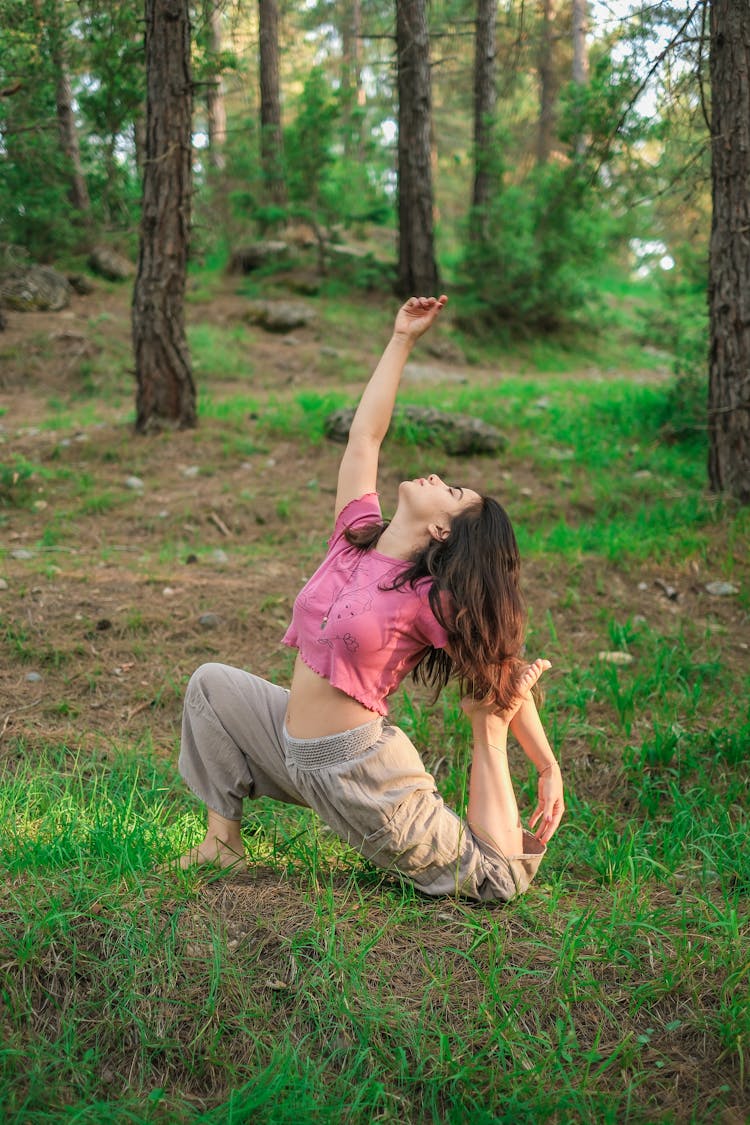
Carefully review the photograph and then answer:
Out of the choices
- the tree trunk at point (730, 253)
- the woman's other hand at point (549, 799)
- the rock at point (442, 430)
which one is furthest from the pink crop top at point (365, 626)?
the rock at point (442, 430)

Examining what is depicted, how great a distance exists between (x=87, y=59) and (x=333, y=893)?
9483mm

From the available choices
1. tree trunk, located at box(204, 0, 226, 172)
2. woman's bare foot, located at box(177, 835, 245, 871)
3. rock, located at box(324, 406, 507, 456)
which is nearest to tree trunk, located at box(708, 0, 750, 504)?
rock, located at box(324, 406, 507, 456)

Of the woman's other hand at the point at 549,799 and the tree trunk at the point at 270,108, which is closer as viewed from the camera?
the woman's other hand at the point at 549,799

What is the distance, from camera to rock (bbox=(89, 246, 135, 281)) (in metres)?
12.5

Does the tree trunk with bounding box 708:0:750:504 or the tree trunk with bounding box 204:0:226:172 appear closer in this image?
the tree trunk with bounding box 708:0:750:504

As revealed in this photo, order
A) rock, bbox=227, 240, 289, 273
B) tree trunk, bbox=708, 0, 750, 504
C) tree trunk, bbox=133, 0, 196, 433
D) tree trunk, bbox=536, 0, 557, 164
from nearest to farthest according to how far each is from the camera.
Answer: tree trunk, bbox=708, 0, 750, 504 < tree trunk, bbox=133, 0, 196, 433 < rock, bbox=227, 240, 289, 273 < tree trunk, bbox=536, 0, 557, 164

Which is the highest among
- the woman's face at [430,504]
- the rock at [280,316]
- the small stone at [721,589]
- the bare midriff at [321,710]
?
the rock at [280,316]

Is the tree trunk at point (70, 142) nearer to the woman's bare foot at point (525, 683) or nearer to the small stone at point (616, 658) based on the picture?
the small stone at point (616, 658)

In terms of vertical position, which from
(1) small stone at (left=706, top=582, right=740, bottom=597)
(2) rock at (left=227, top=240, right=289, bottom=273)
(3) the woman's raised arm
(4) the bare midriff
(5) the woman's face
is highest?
(2) rock at (left=227, top=240, right=289, bottom=273)

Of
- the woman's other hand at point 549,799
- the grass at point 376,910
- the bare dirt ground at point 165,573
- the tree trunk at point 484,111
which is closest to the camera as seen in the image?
the grass at point 376,910

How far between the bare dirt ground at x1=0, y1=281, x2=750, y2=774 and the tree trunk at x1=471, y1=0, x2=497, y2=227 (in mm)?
7143

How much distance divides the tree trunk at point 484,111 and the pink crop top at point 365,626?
1121cm

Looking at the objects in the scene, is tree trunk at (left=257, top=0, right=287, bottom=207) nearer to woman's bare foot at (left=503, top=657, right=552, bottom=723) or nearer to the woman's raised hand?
the woman's raised hand

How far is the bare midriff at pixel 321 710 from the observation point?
8.23 ft
